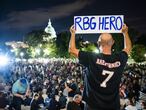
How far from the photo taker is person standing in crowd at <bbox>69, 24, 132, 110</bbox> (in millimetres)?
3723

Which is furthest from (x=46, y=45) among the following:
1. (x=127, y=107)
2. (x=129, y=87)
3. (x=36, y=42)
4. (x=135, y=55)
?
(x=127, y=107)

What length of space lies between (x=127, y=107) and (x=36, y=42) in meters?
101

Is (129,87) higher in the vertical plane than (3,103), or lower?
lower

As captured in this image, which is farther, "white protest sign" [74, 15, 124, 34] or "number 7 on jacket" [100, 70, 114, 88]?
"white protest sign" [74, 15, 124, 34]

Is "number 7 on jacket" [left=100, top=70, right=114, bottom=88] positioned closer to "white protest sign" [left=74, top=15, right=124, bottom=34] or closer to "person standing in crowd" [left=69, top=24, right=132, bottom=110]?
"person standing in crowd" [left=69, top=24, right=132, bottom=110]

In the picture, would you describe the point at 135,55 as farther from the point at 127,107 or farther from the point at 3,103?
the point at 3,103

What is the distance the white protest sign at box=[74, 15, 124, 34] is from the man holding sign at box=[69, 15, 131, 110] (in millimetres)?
122

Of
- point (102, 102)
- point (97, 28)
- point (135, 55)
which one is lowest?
point (135, 55)

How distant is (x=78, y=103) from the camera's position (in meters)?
11.2

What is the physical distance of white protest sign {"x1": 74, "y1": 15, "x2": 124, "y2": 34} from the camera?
386 cm

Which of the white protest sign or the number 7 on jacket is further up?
the white protest sign

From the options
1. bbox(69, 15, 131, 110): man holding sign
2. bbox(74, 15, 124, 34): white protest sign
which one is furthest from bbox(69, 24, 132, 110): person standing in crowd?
bbox(74, 15, 124, 34): white protest sign

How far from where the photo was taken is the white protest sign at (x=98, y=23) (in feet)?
12.7

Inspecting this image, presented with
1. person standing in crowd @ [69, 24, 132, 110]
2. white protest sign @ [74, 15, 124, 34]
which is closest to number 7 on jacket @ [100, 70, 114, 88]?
person standing in crowd @ [69, 24, 132, 110]
